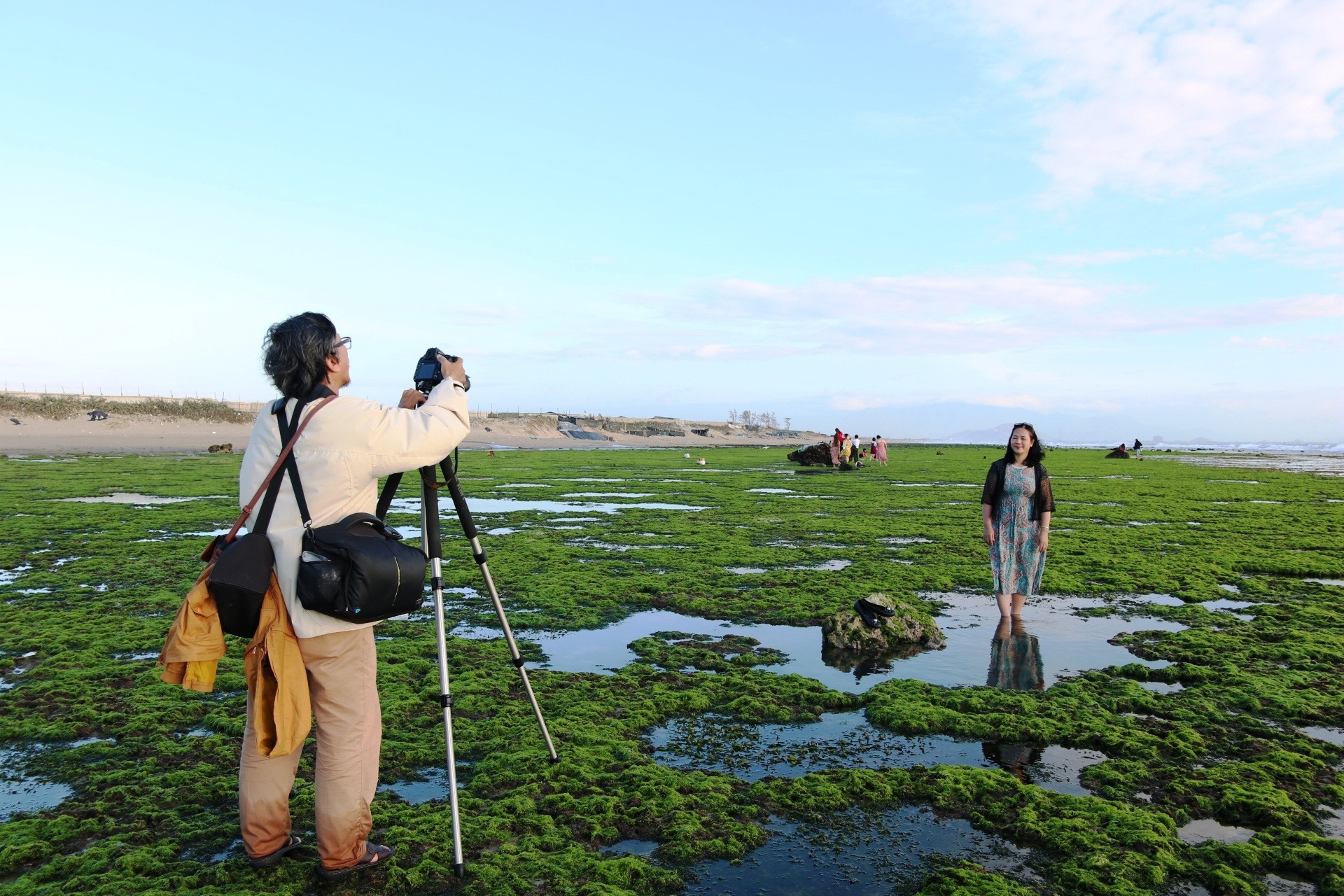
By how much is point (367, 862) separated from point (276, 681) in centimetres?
95

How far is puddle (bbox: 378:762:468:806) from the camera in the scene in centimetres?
425

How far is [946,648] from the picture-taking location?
7148 millimetres

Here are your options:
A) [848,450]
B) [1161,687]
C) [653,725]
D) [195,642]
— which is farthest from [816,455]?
[195,642]

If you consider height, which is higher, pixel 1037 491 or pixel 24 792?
pixel 1037 491

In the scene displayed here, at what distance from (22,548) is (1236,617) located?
616 inches

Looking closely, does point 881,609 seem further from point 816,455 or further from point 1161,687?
point 816,455

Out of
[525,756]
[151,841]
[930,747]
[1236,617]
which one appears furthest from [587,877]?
[1236,617]

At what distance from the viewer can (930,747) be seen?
4.92 meters

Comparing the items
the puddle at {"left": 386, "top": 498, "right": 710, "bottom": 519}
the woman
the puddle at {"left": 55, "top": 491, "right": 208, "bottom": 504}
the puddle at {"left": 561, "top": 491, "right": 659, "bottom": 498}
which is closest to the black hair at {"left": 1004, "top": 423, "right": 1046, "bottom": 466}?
the woman

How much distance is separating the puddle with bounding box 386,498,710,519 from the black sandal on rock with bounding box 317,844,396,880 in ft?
44.0

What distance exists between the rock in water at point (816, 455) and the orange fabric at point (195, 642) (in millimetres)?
33947

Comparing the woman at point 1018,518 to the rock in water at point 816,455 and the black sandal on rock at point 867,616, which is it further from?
the rock in water at point 816,455

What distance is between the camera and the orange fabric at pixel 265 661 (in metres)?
3.16

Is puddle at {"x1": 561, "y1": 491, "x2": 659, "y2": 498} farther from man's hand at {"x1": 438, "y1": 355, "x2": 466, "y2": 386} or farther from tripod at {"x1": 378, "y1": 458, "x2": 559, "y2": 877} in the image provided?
man's hand at {"x1": 438, "y1": 355, "x2": 466, "y2": 386}
